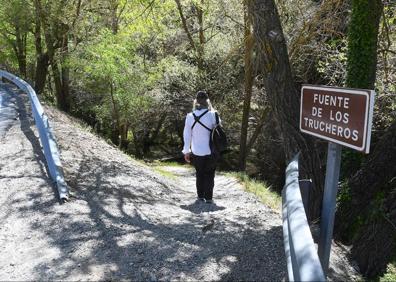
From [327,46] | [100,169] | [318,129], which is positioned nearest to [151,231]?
[318,129]

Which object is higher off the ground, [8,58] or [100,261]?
[8,58]

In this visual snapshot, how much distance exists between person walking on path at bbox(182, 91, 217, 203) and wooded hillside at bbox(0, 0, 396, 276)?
110 cm

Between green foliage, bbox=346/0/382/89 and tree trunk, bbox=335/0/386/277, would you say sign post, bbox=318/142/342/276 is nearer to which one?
tree trunk, bbox=335/0/386/277

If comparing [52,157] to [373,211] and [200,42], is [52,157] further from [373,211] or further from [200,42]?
[200,42]

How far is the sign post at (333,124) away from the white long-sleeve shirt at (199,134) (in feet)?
13.6

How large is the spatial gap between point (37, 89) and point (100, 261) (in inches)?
620

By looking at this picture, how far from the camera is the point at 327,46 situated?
44.3ft

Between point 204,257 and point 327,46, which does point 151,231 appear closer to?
point 204,257

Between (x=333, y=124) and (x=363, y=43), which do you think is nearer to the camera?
(x=333, y=124)

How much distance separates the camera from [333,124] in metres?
3.43

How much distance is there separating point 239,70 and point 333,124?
675 inches

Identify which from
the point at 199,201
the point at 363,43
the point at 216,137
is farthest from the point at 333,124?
the point at 199,201

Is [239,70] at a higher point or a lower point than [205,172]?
higher

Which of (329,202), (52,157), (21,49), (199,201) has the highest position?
(21,49)
